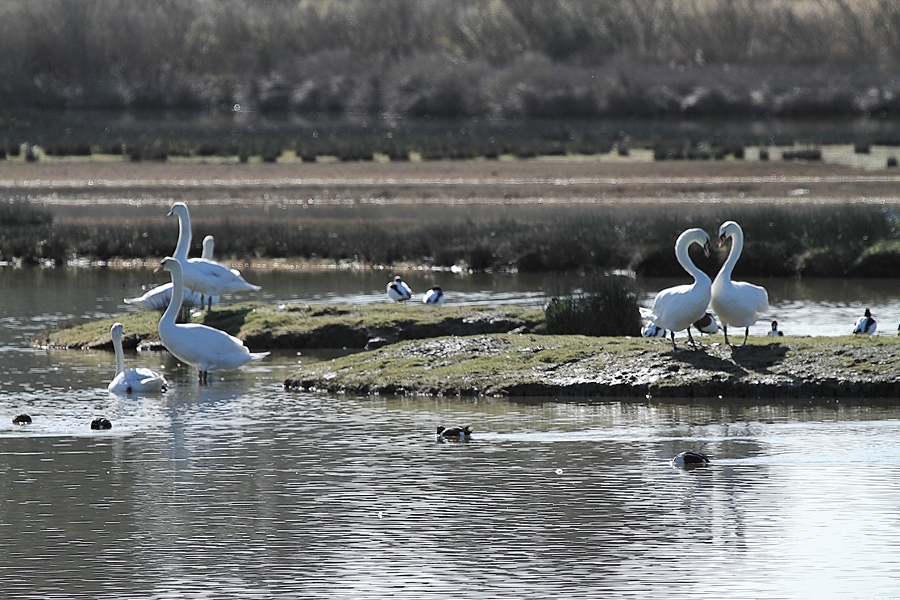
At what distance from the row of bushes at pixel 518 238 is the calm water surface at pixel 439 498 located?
1517cm

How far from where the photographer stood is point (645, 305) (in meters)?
25.0

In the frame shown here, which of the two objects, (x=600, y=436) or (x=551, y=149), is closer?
(x=600, y=436)

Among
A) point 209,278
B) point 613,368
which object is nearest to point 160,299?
point 209,278

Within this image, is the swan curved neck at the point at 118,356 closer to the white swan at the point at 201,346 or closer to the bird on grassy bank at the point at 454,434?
the white swan at the point at 201,346

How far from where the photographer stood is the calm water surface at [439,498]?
992 centimetres

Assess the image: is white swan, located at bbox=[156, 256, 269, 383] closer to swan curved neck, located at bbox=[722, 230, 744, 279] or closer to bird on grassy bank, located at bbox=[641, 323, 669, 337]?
bird on grassy bank, located at bbox=[641, 323, 669, 337]

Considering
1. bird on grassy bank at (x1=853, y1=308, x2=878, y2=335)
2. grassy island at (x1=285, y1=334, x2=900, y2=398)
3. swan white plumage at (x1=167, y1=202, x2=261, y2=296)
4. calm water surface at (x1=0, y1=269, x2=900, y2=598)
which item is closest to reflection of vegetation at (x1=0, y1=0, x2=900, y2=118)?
swan white plumage at (x1=167, y1=202, x2=261, y2=296)

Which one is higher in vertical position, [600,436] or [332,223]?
[332,223]

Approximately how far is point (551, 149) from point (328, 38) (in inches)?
1950

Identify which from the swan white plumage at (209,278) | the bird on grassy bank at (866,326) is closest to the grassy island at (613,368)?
the bird on grassy bank at (866,326)

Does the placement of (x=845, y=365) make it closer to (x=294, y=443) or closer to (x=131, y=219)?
(x=294, y=443)

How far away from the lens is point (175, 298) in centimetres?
1914

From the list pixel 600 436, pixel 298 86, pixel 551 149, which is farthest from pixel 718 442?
pixel 298 86

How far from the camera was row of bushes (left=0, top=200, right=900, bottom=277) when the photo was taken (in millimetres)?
30734
